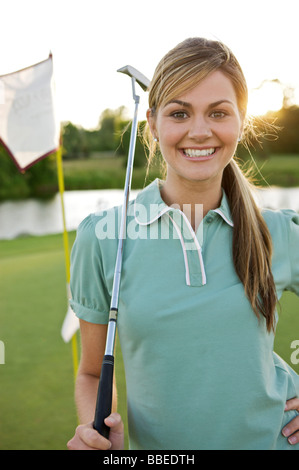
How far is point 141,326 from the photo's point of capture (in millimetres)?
938

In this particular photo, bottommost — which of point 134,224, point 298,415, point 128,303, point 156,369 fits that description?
point 298,415

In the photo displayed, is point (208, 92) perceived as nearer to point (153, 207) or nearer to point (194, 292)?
point (153, 207)

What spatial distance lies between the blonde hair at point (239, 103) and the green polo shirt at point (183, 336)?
0.03 m

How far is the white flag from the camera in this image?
A: 227cm

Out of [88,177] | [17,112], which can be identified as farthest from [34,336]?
[88,177]

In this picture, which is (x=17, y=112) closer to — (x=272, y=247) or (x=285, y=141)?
(x=272, y=247)

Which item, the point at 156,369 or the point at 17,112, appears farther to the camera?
the point at 17,112

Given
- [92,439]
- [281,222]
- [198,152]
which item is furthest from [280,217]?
[92,439]

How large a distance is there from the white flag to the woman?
136cm

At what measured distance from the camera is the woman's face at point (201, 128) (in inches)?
37.8

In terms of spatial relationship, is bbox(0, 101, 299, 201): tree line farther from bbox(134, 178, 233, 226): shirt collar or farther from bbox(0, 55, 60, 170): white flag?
bbox(134, 178, 233, 226): shirt collar

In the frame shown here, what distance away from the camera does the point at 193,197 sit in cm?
105

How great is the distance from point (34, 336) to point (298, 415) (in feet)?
6.22

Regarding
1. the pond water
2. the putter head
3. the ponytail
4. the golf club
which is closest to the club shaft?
the golf club
